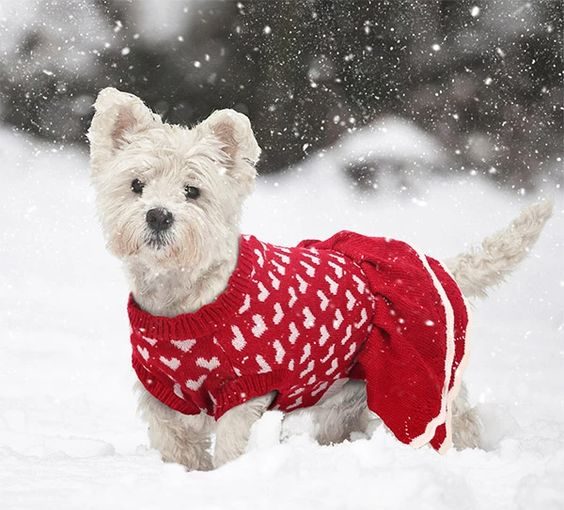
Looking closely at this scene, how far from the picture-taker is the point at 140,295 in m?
3.34

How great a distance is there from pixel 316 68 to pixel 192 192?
Answer: 7.12 m

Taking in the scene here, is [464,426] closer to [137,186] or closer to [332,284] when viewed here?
[332,284]

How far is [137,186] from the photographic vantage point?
10.8 feet

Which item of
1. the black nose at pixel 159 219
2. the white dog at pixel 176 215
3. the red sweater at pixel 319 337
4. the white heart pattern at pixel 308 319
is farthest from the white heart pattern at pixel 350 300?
the black nose at pixel 159 219

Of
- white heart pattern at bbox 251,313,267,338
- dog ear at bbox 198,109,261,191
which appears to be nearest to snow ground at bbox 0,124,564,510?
white heart pattern at bbox 251,313,267,338

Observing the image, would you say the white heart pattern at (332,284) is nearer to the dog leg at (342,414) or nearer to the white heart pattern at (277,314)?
the white heart pattern at (277,314)

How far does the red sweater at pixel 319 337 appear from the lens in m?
3.16

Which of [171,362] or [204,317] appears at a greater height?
[204,317]

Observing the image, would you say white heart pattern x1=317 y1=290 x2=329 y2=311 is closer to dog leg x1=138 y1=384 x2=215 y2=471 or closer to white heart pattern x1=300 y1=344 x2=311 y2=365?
white heart pattern x1=300 y1=344 x2=311 y2=365

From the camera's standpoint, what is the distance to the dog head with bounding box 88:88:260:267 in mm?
3178

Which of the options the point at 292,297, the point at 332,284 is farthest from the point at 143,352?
the point at 332,284

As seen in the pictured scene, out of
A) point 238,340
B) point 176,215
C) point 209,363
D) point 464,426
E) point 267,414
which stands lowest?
point 464,426

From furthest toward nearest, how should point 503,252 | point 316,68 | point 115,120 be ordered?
point 316,68 < point 503,252 < point 115,120

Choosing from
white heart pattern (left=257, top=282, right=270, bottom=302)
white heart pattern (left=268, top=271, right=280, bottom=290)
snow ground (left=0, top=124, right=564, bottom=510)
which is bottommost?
snow ground (left=0, top=124, right=564, bottom=510)
